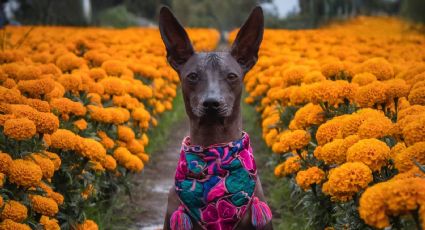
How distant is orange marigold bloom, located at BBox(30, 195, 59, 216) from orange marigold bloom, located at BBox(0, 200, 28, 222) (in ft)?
1.10

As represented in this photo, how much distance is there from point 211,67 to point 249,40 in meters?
0.46

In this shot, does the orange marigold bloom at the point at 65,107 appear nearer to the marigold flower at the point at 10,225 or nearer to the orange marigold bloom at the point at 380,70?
the marigold flower at the point at 10,225

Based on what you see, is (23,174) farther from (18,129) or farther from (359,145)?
(359,145)

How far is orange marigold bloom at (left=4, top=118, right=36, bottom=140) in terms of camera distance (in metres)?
3.78

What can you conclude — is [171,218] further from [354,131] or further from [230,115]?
[354,131]

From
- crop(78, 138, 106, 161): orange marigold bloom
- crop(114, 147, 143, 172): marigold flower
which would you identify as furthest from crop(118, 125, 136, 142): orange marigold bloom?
crop(78, 138, 106, 161): orange marigold bloom

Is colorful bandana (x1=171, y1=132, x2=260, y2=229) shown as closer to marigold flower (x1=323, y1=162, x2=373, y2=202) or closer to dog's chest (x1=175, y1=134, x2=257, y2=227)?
dog's chest (x1=175, y1=134, x2=257, y2=227)

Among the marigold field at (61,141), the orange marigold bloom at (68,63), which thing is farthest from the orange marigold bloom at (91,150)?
the orange marigold bloom at (68,63)

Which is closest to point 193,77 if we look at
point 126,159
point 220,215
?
point 220,215

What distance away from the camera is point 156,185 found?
7.98m

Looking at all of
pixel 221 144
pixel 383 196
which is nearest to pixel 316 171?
pixel 221 144

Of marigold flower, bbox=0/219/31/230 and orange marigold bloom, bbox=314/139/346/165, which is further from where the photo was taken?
orange marigold bloom, bbox=314/139/346/165

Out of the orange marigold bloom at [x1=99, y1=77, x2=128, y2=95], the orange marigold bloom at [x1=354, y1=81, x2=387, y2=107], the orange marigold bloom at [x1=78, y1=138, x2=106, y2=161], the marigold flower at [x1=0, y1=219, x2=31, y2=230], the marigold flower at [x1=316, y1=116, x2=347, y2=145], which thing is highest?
the orange marigold bloom at [x1=354, y1=81, x2=387, y2=107]

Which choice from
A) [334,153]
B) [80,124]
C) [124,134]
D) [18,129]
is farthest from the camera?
[124,134]
